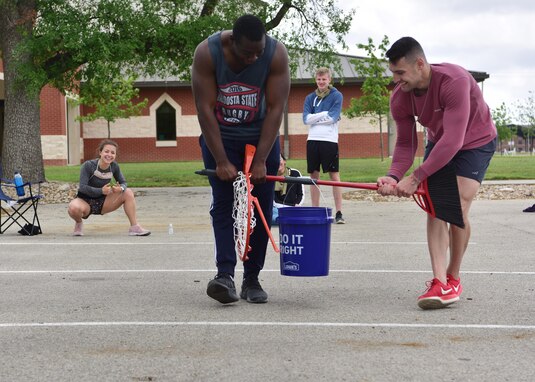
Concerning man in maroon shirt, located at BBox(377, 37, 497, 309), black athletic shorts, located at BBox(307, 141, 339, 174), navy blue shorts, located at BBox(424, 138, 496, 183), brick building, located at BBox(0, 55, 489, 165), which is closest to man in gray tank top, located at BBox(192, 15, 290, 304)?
man in maroon shirt, located at BBox(377, 37, 497, 309)

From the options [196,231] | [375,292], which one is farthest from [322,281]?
[196,231]

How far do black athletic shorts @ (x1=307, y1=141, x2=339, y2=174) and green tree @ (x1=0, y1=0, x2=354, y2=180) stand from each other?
6.99 metres

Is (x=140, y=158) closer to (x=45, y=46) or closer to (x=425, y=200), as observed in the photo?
(x=45, y=46)

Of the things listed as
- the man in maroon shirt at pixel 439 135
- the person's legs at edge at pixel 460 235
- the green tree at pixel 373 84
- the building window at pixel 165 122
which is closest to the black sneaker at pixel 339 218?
the man in maroon shirt at pixel 439 135

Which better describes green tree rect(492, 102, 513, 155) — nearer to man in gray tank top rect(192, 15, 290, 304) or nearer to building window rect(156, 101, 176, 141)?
building window rect(156, 101, 176, 141)

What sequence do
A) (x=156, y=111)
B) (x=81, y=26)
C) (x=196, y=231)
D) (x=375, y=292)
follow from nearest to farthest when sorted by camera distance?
(x=375, y=292) → (x=196, y=231) → (x=81, y=26) → (x=156, y=111)

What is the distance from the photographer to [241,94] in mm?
6172

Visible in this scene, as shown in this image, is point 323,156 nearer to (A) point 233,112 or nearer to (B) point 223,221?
(B) point 223,221

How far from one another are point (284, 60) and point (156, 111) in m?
46.5

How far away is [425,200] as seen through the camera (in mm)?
6262

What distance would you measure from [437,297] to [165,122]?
1851 inches

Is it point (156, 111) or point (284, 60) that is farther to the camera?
point (156, 111)

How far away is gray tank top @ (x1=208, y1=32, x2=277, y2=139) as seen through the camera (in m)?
6.07

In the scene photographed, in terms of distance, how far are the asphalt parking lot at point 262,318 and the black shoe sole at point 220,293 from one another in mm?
88
